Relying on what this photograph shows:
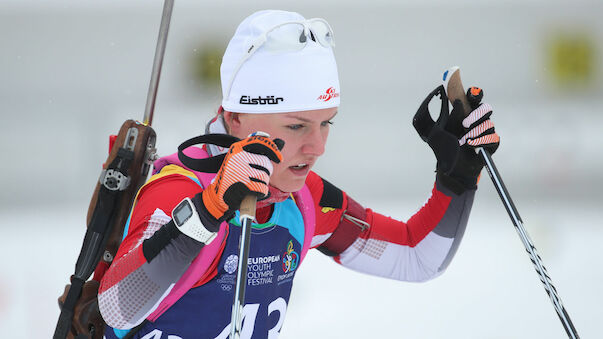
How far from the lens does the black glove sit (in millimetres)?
2102

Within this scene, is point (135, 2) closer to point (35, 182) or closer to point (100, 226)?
point (35, 182)

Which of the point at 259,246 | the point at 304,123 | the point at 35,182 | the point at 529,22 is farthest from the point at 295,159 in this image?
the point at 529,22

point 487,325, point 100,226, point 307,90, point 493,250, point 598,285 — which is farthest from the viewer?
point 493,250

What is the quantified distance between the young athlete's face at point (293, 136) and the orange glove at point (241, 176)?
0.28m

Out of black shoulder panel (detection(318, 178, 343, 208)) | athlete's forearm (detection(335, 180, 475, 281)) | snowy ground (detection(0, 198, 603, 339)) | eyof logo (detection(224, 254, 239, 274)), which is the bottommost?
snowy ground (detection(0, 198, 603, 339))

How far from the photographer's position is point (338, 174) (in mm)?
4793

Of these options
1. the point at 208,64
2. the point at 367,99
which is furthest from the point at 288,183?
the point at 367,99

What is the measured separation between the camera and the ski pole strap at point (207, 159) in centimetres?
185

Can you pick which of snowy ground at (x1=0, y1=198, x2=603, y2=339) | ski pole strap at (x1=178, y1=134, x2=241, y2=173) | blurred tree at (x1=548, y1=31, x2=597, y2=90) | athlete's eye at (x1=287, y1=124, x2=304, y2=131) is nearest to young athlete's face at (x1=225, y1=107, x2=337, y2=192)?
athlete's eye at (x1=287, y1=124, x2=304, y2=131)

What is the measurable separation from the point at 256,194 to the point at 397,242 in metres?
0.98

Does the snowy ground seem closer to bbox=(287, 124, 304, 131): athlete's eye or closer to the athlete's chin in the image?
the athlete's chin

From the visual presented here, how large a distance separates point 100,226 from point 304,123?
2.32ft

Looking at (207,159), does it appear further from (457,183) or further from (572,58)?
(572,58)

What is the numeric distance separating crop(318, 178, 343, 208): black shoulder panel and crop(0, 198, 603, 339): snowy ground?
111 centimetres
